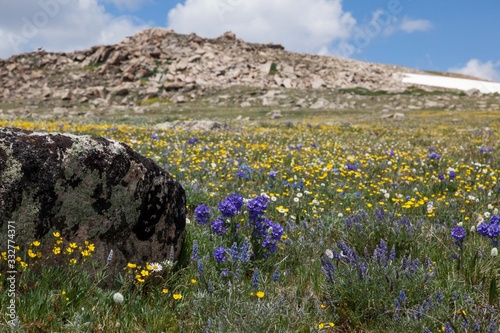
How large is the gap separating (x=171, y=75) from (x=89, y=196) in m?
63.4

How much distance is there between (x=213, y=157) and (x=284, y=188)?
11.1ft

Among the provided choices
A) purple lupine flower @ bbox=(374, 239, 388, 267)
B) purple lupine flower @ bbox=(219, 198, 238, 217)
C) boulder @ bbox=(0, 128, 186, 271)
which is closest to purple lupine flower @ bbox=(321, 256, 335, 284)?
purple lupine flower @ bbox=(374, 239, 388, 267)

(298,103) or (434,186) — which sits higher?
(298,103)

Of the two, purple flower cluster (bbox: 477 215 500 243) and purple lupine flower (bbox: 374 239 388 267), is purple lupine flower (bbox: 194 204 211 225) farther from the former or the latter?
purple flower cluster (bbox: 477 215 500 243)

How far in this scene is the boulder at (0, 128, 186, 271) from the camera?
123 inches

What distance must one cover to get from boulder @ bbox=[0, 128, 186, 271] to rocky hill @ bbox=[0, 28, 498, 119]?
45273 mm

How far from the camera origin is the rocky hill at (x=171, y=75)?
182ft

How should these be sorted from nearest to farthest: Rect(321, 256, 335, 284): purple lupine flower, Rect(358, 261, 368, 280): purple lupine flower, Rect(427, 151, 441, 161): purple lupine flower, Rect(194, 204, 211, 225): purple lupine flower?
Rect(358, 261, 368, 280): purple lupine flower, Rect(321, 256, 335, 284): purple lupine flower, Rect(194, 204, 211, 225): purple lupine flower, Rect(427, 151, 441, 161): purple lupine flower

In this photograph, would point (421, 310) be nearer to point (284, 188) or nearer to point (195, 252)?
point (195, 252)

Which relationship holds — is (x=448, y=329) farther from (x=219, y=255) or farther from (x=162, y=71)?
(x=162, y=71)

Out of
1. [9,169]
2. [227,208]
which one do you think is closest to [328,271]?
[227,208]

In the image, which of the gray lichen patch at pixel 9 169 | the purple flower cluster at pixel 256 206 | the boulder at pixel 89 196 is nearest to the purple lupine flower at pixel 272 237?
the purple flower cluster at pixel 256 206

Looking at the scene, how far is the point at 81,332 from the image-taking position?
8.89 feet

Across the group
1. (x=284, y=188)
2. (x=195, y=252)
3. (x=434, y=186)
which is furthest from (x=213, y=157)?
(x=195, y=252)
